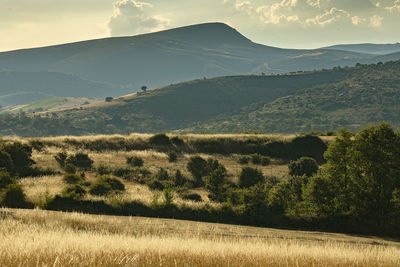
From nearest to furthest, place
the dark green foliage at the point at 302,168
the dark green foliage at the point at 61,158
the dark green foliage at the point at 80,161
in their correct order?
1. the dark green foliage at the point at 61,158
2. the dark green foliage at the point at 80,161
3. the dark green foliage at the point at 302,168

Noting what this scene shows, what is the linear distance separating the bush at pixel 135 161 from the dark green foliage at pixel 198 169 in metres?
6.70

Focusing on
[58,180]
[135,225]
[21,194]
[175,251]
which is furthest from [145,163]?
[175,251]

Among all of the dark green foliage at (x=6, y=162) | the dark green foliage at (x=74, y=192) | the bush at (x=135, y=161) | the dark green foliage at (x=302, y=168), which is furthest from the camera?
the bush at (x=135, y=161)

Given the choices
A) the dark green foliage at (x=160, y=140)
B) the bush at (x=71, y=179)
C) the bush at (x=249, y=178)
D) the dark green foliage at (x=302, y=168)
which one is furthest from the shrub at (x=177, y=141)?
the bush at (x=71, y=179)

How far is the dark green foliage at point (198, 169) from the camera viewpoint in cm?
4497

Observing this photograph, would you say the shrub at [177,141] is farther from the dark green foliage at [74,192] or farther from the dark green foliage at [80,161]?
the dark green foliage at [74,192]

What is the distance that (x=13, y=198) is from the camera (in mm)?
23875

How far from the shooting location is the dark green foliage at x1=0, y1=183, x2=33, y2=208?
2358 centimetres

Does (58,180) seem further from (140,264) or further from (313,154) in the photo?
(313,154)

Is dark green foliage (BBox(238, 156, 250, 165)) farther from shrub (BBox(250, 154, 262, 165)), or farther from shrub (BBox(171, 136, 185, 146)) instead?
shrub (BBox(171, 136, 185, 146))

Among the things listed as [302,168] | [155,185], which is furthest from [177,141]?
[155,185]

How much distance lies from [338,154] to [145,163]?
91.6ft

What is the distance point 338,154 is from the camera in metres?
29.0

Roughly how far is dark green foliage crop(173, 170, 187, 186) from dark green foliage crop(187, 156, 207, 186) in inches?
53.6
